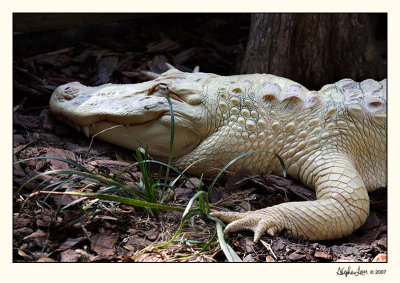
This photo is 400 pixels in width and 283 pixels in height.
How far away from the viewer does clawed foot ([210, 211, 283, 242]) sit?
9.04 ft

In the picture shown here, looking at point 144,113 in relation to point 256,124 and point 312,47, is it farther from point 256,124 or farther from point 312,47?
point 312,47

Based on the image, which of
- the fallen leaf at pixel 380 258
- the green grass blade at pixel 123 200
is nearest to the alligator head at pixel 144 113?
the green grass blade at pixel 123 200

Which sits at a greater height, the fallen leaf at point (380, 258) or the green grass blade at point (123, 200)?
the green grass blade at point (123, 200)

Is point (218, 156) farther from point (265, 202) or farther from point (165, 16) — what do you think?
point (165, 16)

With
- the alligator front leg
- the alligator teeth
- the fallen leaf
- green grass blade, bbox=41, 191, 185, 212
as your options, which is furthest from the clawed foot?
the alligator teeth

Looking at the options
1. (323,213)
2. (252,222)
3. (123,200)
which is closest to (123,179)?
(123,200)

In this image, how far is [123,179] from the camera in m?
3.28

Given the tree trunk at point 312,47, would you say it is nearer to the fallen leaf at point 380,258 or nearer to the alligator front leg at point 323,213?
the alligator front leg at point 323,213

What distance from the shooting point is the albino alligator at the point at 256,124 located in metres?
3.46

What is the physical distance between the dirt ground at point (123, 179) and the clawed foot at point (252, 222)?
5 centimetres

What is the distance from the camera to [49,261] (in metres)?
2.48

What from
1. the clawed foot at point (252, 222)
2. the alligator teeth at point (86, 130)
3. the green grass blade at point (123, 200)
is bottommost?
the clawed foot at point (252, 222)

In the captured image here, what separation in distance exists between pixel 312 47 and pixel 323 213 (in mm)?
2019

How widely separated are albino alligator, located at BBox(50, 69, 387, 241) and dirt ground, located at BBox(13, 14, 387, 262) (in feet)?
0.55
